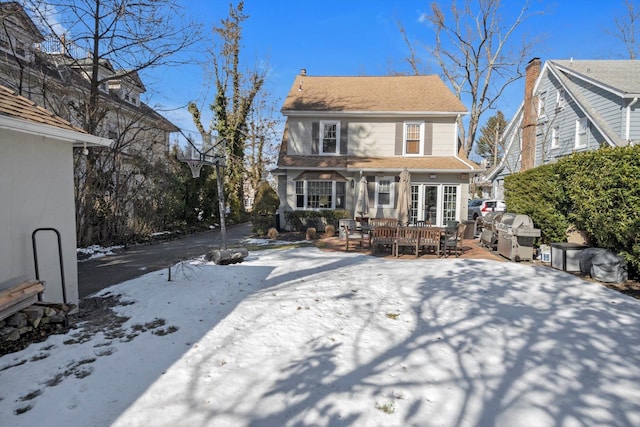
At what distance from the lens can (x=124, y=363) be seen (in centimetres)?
381

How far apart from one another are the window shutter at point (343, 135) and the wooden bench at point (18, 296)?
14.0 metres

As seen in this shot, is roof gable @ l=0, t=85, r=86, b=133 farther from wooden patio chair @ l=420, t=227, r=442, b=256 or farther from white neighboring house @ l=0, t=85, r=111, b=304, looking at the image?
wooden patio chair @ l=420, t=227, r=442, b=256

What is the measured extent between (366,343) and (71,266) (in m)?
5.01

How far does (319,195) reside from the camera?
16.7 meters

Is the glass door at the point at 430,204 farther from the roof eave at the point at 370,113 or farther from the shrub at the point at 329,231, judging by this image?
the shrub at the point at 329,231

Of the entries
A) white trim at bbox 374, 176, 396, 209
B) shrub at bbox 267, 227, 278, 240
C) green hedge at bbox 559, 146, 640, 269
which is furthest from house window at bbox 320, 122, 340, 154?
green hedge at bbox 559, 146, 640, 269

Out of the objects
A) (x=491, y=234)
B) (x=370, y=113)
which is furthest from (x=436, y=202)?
(x=370, y=113)

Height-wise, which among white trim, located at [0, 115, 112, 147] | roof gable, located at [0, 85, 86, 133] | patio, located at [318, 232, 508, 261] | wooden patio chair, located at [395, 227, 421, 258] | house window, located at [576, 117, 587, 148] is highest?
house window, located at [576, 117, 587, 148]

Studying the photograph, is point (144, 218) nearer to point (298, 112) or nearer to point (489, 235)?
point (298, 112)

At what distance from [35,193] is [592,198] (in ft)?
36.3

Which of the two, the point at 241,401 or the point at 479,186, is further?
the point at 479,186

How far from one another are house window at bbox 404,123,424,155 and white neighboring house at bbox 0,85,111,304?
13.7 m

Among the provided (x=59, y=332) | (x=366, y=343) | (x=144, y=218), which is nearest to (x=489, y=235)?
(x=366, y=343)

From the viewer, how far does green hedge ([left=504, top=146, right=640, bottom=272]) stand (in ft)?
23.2
